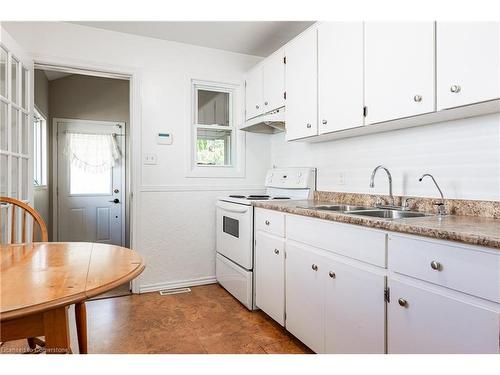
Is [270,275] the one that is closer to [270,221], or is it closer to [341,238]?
[270,221]

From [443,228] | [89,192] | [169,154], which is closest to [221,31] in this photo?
[169,154]

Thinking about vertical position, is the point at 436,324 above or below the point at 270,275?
above

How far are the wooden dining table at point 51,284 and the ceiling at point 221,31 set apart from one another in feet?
7.56

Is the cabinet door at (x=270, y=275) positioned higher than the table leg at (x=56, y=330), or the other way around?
the table leg at (x=56, y=330)

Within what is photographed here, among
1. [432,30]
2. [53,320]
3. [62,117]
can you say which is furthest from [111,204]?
[432,30]

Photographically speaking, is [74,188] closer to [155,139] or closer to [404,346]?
[155,139]

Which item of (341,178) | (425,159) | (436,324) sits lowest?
(436,324)

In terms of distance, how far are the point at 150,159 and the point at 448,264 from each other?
2.62 m

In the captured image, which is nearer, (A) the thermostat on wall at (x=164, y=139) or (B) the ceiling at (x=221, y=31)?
(B) the ceiling at (x=221, y=31)

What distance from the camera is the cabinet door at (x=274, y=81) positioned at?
2766 millimetres

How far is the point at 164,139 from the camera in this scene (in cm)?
315

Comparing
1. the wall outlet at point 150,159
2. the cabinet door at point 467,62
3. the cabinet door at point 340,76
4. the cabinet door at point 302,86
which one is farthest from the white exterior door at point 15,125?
the cabinet door at point 467,62

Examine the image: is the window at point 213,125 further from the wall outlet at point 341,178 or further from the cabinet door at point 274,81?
the wall outlet at point 341,178

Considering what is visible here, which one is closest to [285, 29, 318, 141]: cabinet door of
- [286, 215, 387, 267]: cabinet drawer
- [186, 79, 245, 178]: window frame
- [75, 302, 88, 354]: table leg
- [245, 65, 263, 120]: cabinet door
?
[245, 65, 263, 120]: cabinet door
